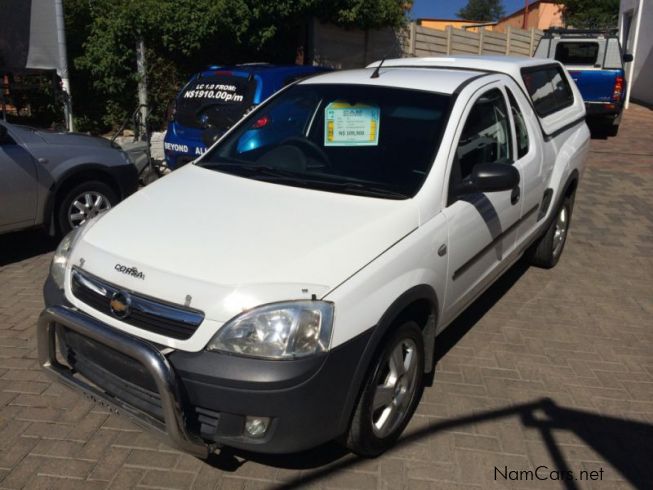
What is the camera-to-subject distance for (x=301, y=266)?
2.75m

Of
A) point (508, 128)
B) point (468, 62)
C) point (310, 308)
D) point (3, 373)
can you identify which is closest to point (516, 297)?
point (508, 128)

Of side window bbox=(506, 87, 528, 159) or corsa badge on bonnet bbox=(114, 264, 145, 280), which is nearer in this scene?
corsa badge on bonnet bbox=(114, 264, 145, 280)

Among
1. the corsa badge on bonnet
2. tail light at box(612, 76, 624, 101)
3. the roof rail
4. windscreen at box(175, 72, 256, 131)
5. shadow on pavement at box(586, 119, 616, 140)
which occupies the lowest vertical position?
shadow on pavement at box(586, 119, 616, 140)

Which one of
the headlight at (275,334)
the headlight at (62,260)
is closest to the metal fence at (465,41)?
the headlight at (62,260)

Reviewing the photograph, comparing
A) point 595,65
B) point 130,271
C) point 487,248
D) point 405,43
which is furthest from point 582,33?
point 130,271

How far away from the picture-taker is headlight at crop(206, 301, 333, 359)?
8.47 ft

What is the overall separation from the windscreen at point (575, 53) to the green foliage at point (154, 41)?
5.46 metres

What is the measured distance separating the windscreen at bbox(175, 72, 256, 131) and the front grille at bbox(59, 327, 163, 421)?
162 inches

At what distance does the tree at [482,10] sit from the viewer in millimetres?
97438

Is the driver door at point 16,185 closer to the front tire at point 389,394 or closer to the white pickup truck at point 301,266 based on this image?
the white pickup truck at point 301,266

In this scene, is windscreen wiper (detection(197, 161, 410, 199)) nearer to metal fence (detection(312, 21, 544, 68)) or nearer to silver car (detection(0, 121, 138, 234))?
silver car (detection(0, 121, 138, 234))

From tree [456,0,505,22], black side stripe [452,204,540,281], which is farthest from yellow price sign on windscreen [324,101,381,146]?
tree [456,0,505,22]

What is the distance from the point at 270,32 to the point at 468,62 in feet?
26.0

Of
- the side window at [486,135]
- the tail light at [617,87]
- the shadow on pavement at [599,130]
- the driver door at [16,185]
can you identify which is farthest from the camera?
the shadow on pavement at [599,130]
